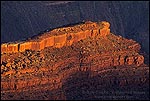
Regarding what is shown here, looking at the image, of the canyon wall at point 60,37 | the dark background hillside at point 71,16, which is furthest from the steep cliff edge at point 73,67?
the dark background hillside at point 71,16

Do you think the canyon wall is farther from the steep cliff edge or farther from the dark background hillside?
the dark background hillside

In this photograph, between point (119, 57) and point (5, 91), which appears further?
point (119, 57)

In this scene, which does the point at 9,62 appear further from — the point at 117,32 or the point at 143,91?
the point at 117,32

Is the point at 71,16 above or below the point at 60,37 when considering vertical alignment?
above

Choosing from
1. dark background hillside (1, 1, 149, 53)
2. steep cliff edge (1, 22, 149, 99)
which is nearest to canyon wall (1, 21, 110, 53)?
steep cliff edge (1, 22, 149, 99)

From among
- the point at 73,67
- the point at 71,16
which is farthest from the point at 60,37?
the point at 71,16

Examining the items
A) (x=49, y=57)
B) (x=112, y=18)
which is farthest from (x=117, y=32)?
(x=49, y=57)

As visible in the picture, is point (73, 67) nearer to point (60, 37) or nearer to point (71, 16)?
point (60, 37)
